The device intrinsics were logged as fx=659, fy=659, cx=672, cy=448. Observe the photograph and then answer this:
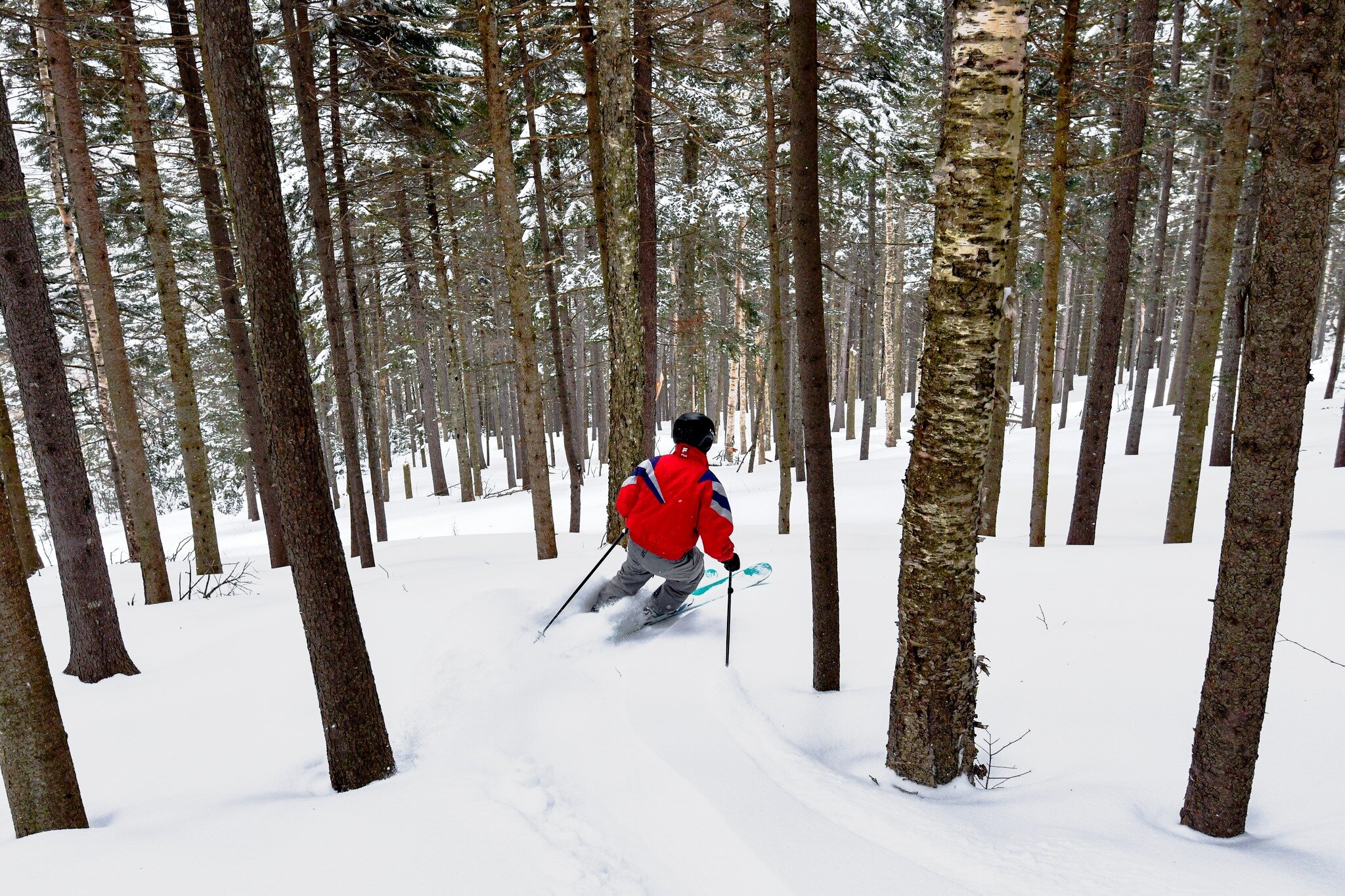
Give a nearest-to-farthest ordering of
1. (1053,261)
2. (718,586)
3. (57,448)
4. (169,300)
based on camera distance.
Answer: (57,448) < (718,586) < (1053,261) < (169,300)

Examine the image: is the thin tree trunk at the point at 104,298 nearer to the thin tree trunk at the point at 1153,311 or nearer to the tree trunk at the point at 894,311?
the thin tree trunk at the point at 1153,311

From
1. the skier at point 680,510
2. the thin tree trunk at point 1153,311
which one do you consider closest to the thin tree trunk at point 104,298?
the skier at point 680,510

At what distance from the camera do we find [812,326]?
149 inches

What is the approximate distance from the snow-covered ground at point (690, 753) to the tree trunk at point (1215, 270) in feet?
5.51

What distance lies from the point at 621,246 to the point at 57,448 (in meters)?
5.00

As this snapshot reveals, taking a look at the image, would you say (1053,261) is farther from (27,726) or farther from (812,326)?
(27,726)

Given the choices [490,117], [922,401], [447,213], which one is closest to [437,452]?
[447,213]

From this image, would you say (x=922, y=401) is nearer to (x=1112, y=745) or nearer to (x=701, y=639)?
(x=1112, y=745)

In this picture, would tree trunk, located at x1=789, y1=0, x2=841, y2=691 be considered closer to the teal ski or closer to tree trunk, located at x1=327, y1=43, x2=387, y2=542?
the teal ski

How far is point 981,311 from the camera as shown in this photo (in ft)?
9.11

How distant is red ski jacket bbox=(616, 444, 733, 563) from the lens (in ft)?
15.8

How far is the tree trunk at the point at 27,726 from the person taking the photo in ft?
8.71

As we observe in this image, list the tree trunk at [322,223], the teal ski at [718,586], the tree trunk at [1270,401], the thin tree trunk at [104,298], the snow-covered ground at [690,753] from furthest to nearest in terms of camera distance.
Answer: the tree trunk at [322,223]
the thin tree trunk at [104,298]
the teal ski at [718,586]
the snow-covered ground at [690,753]
the tree trunk at [1270,401]

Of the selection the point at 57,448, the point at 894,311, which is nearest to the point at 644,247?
the point at 57,448
